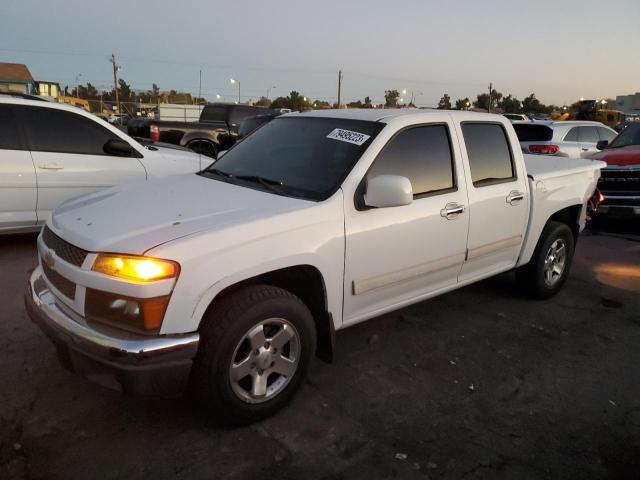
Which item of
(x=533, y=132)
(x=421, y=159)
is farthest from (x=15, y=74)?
(x=421, y=159)

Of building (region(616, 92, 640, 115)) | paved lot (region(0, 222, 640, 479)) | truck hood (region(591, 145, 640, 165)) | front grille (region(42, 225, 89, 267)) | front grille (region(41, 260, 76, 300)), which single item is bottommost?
paved lot (region(0, 222, 640, 479))

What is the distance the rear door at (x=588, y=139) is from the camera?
11.2 metres

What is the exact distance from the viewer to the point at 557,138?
1080cm

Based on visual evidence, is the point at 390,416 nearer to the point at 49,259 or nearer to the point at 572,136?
the point at 49,259

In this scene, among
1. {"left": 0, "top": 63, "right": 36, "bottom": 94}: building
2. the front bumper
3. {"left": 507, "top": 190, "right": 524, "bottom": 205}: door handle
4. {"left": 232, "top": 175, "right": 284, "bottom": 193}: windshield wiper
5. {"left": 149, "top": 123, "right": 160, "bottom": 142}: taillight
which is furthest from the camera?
{"left": 0, "top": 63, "right": 36, "bottom": 94}: building

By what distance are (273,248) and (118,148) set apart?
14.0 ft

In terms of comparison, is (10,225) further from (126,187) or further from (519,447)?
(519,447)

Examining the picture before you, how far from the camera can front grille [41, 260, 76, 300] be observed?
2617mm

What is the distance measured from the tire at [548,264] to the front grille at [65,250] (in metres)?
3.83

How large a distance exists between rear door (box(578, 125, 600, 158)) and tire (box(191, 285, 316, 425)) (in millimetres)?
10199

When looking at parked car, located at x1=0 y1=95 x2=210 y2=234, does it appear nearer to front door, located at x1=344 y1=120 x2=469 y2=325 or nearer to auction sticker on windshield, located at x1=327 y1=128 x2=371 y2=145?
auction sticker on windshield, located at x1=327 y1=128 x2=371 y2=145

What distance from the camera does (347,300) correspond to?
318 cm

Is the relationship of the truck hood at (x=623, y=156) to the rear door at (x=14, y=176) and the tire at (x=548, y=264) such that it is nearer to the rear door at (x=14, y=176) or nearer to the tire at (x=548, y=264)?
the tire at (x=548, y=264)

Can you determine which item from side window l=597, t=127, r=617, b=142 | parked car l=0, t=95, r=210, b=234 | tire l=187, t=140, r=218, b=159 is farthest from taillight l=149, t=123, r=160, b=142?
side window l=597, t=127, r=617, b=142
